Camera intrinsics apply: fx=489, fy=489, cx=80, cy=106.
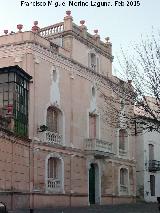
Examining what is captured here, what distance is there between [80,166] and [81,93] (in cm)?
509

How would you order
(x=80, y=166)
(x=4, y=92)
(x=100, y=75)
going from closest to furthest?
(x=4, y=92) < (x=80, y=166) < (x=100, y=75)

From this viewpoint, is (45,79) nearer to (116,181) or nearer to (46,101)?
(46,101)

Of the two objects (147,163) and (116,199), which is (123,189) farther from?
(147,163)

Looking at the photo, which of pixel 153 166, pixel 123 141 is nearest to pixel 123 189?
pixel 123 141

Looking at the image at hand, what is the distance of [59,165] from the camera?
3117 cm

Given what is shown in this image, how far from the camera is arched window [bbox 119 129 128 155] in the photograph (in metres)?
40.3

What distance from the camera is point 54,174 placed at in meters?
31.0

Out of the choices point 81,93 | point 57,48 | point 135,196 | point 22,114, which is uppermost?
point 57,48

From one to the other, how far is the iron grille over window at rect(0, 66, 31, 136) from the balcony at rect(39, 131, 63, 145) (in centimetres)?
183

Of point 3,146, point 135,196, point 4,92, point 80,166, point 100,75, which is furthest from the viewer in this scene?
point 135,196

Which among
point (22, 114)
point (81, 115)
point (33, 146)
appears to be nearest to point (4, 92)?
point (22, 114)

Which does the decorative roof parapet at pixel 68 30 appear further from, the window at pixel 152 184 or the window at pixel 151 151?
the window at pixel 152 184

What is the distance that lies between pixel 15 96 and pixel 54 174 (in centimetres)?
675

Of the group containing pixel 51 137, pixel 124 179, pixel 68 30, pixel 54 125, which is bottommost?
pixel 124 179
